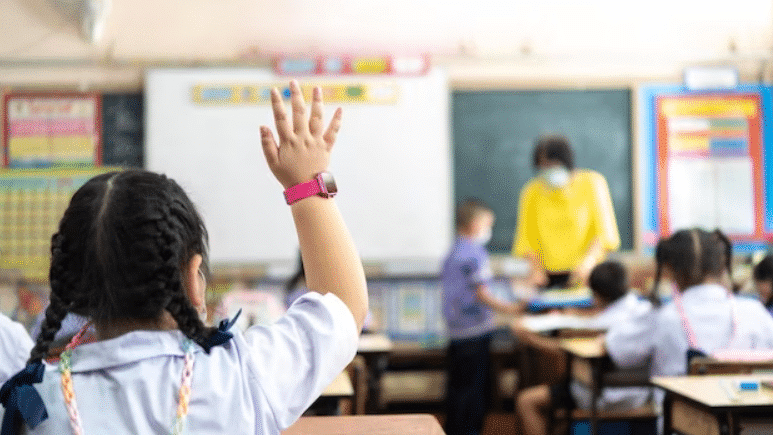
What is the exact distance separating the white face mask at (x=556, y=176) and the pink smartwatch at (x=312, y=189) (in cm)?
423

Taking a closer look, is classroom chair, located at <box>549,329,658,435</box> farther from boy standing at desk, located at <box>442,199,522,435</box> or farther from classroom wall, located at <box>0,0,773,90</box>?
classroom wall, located at <box>0,0,773,90</box>

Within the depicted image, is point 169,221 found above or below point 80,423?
above

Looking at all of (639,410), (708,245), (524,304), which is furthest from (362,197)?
(708,245)

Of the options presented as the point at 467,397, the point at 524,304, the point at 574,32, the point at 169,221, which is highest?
the point at 574,32

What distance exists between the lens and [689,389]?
2.29 metres

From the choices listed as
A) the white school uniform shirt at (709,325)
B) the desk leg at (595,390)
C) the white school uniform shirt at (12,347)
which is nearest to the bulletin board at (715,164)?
the desk leg at (595,390)

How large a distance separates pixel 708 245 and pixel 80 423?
103 inches

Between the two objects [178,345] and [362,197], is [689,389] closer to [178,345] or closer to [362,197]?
[178,345]

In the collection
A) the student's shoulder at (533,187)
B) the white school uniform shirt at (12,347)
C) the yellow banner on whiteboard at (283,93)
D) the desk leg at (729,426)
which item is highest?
the yellow banner on whiteboard at (283,93)

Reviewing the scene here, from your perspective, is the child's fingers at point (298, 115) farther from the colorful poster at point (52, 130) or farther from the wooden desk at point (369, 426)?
the colorful poster at point (52, 130)

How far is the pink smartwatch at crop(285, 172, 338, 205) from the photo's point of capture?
0.96 meters

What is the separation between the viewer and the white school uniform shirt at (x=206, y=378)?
→ 0.90m

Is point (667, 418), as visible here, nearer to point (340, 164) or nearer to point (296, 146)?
point (296, 146)

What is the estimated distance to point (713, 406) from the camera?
2082 millimetres
